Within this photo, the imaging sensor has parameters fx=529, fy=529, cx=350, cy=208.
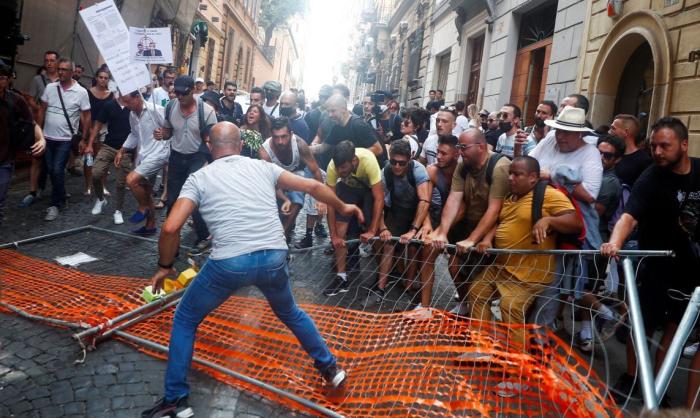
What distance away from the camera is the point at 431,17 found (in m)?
21.1

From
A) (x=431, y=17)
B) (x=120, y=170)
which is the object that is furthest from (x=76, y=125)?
(x=431, y=17)

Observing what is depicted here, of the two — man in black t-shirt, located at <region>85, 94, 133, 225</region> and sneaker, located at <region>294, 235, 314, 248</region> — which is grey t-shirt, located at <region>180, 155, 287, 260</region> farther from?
man in black t-shirt, located at <region>85, 94, 133, 225</region>

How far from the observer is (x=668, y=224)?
3.46 meters

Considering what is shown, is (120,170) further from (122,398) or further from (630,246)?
(630,246)

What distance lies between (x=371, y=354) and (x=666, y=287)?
1980 millimetres

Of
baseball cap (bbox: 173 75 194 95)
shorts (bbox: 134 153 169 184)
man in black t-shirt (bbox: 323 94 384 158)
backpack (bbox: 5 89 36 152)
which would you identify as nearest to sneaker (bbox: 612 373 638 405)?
man in black t-shirt (bbox: 323 94 384 158)

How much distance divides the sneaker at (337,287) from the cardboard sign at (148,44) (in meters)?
3.30

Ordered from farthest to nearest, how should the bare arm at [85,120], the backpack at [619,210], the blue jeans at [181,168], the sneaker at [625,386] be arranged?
the bare arm at [85,120] → the blue jeans at [181,168] → the backpack at [619,210] → the sneaker at [625,386]

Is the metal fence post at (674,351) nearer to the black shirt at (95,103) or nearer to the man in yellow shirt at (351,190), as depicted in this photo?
the man in yellow shirt at (351,190)

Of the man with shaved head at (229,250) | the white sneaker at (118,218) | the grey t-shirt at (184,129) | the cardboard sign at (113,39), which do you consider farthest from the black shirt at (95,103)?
the man with shaved head at (229,250)

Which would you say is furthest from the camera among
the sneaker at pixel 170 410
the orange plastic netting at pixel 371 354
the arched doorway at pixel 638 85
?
the arched doorway at pixel 638 85

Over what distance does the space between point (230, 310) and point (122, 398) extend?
1457 millimetres

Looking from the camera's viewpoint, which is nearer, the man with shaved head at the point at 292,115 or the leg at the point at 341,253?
the leg at the point at 341,253

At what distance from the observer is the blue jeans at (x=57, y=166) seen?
22.7 ft
